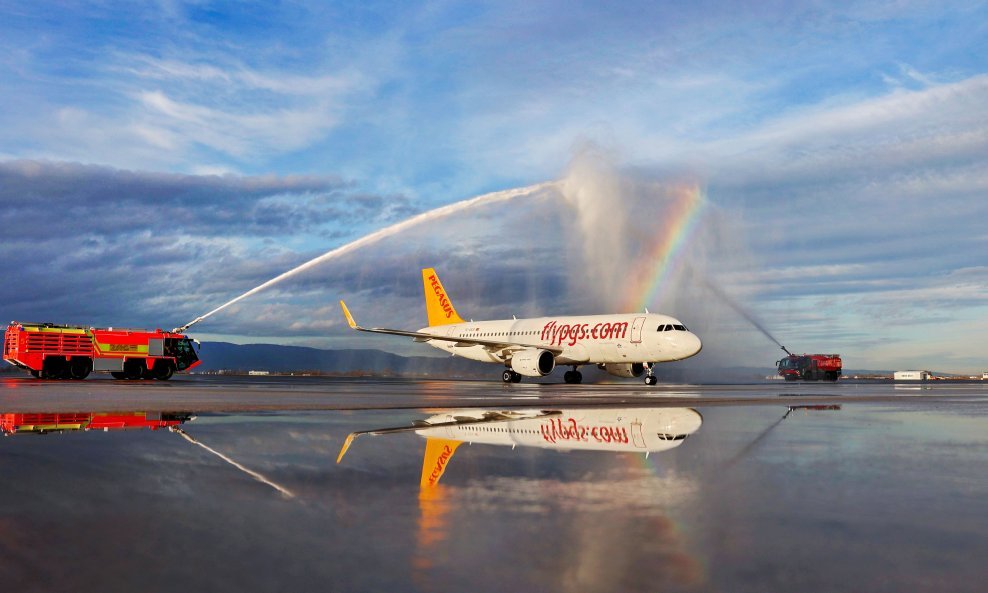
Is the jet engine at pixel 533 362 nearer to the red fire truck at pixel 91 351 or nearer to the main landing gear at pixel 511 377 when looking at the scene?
the main landing gear at pixel 511 377

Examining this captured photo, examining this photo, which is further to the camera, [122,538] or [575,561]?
[122,538]

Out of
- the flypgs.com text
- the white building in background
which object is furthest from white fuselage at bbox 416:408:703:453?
the white building in background

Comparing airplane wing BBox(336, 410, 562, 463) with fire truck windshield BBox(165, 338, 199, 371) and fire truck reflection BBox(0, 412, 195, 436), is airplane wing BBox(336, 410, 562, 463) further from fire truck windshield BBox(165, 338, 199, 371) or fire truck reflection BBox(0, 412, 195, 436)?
fire truck windshield BBox(165, 338, 199, 371)

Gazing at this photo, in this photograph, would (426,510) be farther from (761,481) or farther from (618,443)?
(618,443)

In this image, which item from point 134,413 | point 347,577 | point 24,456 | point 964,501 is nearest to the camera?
point 347,577

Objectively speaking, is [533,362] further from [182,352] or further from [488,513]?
[488,513]

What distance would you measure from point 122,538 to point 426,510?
73.8 inches

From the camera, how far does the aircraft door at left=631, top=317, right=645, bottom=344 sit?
44.2 meters

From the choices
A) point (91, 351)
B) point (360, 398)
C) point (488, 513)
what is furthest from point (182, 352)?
point (488, 513)

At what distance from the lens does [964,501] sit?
590cm

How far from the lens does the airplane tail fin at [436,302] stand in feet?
211

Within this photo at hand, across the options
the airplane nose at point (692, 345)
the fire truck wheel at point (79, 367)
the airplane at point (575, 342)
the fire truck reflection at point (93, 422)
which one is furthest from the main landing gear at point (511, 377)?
the fire truck reflection at point (93, 422)

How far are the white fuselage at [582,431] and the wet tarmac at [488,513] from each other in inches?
5.0

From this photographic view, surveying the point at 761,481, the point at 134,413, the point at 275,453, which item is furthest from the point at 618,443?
the point at 134,413
